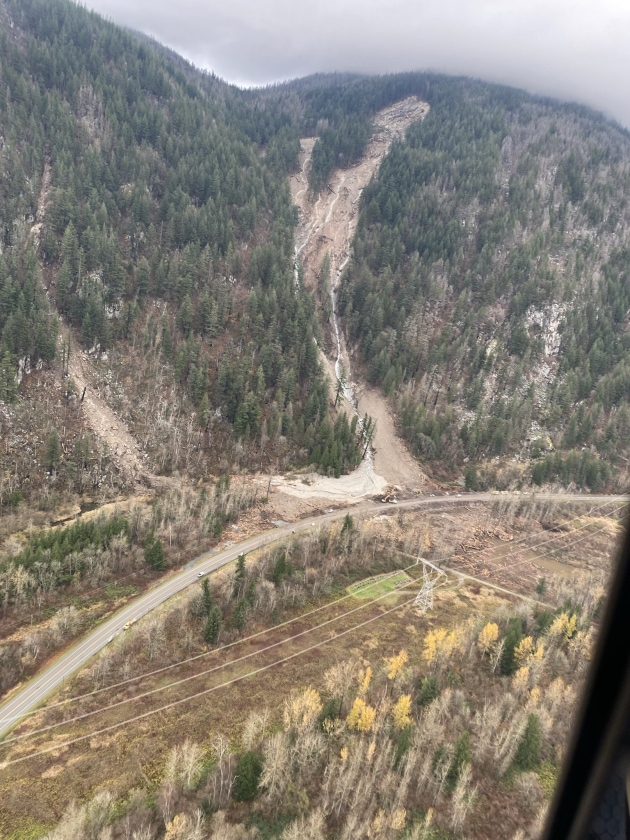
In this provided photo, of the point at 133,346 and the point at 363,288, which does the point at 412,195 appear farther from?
the point at 133,346

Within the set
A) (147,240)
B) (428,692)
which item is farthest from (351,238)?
(428,692)

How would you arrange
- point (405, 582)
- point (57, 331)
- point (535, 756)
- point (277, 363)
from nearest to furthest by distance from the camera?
point (535, 756), point (405, 582), point (57, 331), point (277, 363)

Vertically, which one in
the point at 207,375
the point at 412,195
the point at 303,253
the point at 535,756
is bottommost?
the point at 535,756

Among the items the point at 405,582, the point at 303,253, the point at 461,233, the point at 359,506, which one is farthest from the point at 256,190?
the point at 405,582

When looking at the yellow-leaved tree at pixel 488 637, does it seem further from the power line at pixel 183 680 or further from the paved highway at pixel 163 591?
the paved highway at pixel 163 591

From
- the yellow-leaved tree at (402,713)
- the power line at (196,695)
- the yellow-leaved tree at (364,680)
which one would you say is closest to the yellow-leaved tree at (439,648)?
the yellow-leaved tree at (364,680)

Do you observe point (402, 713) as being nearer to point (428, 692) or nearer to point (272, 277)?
point (428, 692)

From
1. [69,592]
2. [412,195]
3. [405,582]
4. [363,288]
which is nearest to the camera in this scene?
[69,592]
